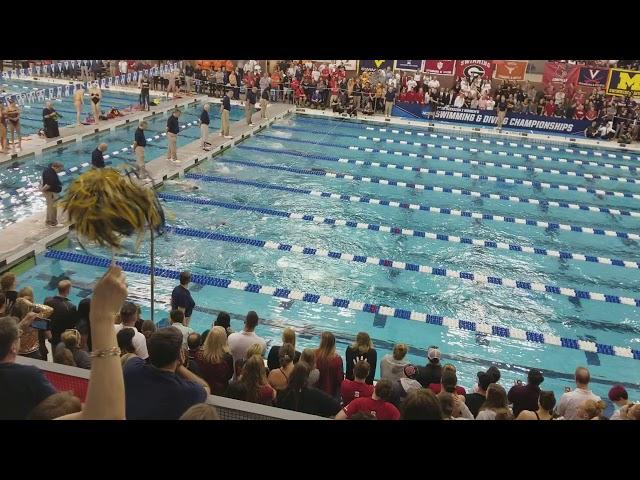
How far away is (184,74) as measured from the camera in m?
19.8

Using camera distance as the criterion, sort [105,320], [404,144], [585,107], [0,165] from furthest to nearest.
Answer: [585,107]
[404,144]
[0,165]
[105,320]

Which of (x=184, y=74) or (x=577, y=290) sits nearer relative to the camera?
(x=577, y=290)

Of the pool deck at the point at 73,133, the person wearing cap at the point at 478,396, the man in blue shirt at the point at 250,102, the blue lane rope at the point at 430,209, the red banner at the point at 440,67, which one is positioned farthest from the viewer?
the red banner at the point at 440,67

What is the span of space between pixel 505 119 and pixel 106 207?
57.8 feet

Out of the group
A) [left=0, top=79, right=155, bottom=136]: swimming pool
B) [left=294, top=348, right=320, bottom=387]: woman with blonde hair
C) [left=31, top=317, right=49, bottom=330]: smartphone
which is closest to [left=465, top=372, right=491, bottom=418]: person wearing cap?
[left=294, top=348, right=320, bottom=387]: woman with blonde hair

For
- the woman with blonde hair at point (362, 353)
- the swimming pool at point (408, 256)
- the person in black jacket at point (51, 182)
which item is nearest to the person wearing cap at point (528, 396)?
the woman with blonde hair at point (362, 353)

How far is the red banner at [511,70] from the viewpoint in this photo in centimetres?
1980

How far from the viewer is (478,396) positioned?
4441mm

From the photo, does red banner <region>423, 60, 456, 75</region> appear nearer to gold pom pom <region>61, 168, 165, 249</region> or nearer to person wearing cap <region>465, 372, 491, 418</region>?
person wearing cap <region>465, 372, 491, 418</region>

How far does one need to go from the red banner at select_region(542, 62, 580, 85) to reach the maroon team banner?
0.51 feet

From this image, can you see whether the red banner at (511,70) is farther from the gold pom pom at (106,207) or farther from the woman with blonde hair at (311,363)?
the gold pom pom at (106,207)
